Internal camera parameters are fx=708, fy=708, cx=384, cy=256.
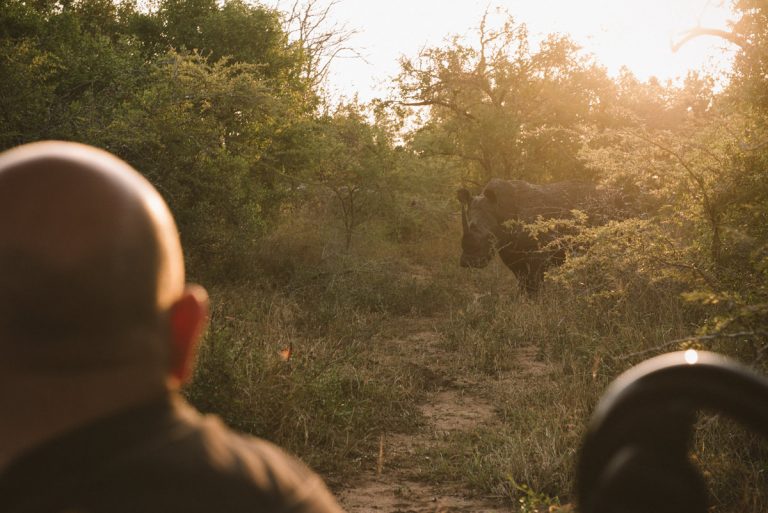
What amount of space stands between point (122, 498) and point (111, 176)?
331 millimetres

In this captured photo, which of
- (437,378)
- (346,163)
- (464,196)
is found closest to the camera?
(437,378)

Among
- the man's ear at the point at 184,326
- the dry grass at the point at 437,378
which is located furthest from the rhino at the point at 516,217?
the man's ear at the point at 184,326

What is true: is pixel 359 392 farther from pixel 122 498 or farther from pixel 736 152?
pixel 122 498

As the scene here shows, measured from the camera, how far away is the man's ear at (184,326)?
2.74ft

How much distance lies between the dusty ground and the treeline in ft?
5.55

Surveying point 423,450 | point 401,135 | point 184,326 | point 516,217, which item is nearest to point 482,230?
point 516,217

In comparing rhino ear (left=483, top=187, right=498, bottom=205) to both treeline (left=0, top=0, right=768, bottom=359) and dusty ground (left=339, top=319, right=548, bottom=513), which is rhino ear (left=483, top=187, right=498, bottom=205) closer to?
treeline (left=0, top=0, right=768, bottom=359)

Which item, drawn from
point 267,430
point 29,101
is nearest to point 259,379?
point 267,430

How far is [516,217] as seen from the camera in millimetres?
12070

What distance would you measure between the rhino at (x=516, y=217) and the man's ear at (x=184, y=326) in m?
10.8

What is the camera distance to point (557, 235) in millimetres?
11102

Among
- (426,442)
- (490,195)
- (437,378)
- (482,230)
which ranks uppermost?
(490,195)

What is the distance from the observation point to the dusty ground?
4.78 metres

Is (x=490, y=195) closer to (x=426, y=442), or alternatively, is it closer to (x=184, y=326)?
(x=426, y=442)
